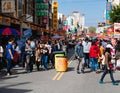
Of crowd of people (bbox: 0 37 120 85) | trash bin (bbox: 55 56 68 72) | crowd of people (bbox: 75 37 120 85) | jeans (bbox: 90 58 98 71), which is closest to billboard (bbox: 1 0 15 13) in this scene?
crowd of people (bbox: 0 37 120 85)

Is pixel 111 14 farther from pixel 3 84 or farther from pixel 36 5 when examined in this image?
pixel 3 84

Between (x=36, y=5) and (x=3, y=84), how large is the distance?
144ft

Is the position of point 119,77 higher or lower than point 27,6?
lower

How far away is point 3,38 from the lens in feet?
106

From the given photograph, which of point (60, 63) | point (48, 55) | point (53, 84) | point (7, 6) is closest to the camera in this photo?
point (53, 84)

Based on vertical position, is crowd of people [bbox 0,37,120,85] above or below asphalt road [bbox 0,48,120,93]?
above

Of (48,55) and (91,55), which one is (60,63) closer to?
(91,55)

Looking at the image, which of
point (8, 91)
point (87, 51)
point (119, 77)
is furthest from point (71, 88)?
point (87, 51)

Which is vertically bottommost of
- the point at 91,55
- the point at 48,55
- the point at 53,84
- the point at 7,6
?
the point at 53,84

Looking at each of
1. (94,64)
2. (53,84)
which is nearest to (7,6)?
(94,64)

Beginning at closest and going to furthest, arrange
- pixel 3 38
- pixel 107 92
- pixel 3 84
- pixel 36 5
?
pixel 107 92, pixel 3 84, pixel 3 38, pixel 36 5

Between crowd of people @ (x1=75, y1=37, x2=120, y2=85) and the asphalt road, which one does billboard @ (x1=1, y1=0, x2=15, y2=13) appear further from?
the asphalt road

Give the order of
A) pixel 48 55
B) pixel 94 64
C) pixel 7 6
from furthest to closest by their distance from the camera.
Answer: pixel 7 6 < pixel 48 55 < pixel 94 64

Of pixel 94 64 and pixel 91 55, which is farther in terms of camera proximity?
pixel 94 64
